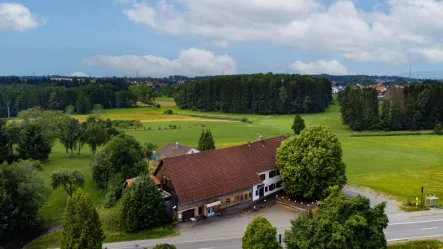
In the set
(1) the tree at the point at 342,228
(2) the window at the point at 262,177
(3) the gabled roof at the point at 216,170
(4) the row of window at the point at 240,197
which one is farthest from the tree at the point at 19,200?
(1) the tree at the point at 342,228

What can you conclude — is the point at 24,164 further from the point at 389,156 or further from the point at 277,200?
the point at 389,156

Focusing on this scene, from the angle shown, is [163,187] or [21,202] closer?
[21,202]

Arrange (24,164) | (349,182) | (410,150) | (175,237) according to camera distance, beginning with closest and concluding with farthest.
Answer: (175,237)
(24,164)
(349,182)
(410,150)

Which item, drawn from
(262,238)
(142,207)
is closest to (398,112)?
(142,207)

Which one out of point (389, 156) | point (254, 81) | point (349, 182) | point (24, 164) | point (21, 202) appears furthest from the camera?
point (254, 81)

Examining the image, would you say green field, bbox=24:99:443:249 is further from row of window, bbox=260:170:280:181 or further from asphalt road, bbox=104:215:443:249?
row of window, bbox=260:170:280:181

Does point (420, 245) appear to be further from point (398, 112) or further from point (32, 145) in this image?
point (398, 112)

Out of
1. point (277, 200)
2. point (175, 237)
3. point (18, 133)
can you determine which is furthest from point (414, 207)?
point (18, 133)
